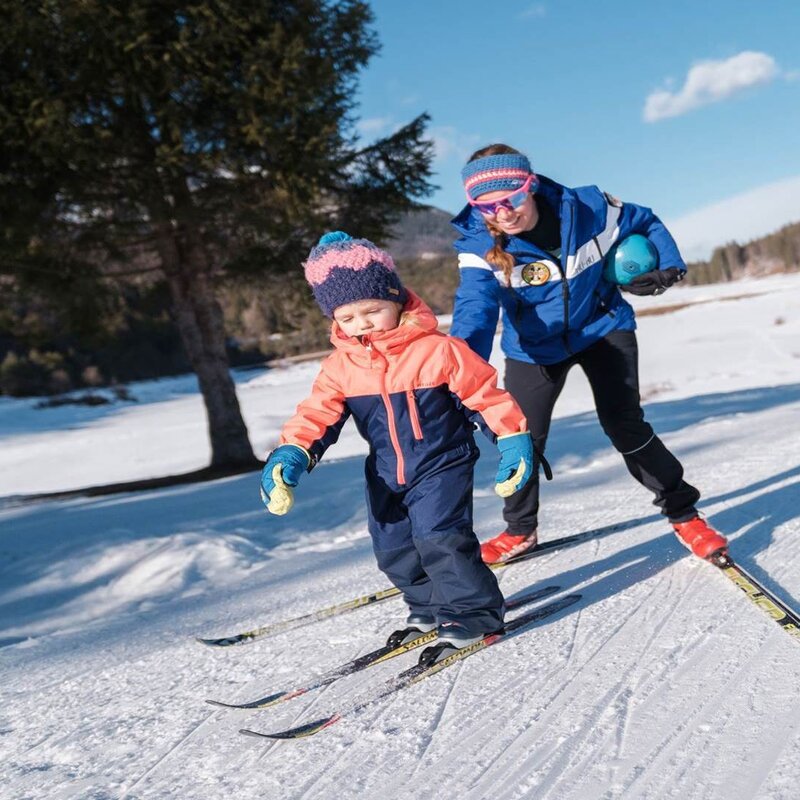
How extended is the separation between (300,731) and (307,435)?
3.04 ft

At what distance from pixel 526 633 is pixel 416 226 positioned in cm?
925

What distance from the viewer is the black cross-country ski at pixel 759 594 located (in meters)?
2.25

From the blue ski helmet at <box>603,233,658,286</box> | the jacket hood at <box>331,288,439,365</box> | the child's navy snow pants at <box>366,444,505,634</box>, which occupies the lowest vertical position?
the child's navy snow pants at <box>366,444,505,634</box>

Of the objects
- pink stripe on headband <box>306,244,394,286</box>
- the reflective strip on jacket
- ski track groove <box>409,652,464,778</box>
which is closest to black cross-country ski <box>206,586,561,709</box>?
ski track groove <box>409,652,464,778</box>

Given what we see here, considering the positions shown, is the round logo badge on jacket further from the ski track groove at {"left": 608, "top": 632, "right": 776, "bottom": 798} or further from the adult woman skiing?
the ski track groove at {"left": 608, "top": 632, "right": 776, "bottom": 798}

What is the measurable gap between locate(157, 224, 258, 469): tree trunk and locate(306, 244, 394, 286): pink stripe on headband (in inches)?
291

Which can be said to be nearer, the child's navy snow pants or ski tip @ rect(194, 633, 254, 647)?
the child's navy snow pants

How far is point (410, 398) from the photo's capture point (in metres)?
2.35

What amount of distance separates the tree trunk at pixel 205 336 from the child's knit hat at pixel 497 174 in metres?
7.15

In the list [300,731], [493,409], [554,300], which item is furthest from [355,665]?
[554,300]

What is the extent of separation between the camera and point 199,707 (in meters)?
2.24

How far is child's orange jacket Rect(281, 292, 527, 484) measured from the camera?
2.35m

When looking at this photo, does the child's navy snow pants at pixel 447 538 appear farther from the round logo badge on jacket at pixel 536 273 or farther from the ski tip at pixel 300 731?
the round logo badge on jacket at pixel 536 273

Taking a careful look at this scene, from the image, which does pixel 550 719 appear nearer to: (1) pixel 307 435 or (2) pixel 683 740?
(2) pixel 683 740
